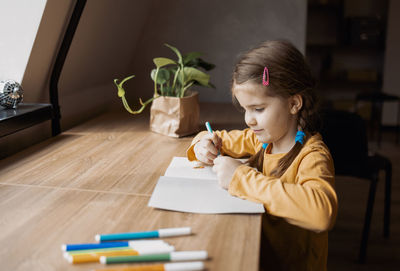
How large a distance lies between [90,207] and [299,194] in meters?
0.45

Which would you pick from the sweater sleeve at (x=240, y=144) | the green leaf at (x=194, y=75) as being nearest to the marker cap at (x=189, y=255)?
the sweater sleeve at (x=240, y=144)

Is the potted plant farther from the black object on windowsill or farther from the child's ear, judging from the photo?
the child's ear

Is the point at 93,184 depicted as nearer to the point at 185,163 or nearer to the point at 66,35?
the point at 185,163

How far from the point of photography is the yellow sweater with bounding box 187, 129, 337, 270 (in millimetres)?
870

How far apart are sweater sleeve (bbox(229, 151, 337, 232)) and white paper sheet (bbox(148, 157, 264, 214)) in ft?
0.08

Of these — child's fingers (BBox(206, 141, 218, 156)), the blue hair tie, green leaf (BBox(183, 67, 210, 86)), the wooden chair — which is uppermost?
green leaf (BBox(183, 67, 210, 86))

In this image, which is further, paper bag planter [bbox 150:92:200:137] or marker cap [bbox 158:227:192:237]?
paper bag planter [bbox 150:92:200:137]

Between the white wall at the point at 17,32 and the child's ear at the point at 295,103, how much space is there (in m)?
0.87

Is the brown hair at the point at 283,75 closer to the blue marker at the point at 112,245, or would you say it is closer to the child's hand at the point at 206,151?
the child's hand at the point at 206,151

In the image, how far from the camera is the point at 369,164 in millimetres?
2152

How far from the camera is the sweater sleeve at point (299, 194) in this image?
0.87 m

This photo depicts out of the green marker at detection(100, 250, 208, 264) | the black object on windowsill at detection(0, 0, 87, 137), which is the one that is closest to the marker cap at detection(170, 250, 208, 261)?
the green marker at detection(100, 250, 208, 264)

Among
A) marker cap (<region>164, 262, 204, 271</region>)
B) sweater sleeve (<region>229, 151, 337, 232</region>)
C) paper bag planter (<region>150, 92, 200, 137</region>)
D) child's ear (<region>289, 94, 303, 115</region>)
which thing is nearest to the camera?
marker cap (<region>164, 262, 204, 271</region>)

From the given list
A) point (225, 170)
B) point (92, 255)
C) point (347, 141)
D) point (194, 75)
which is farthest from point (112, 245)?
point (347, 141)
